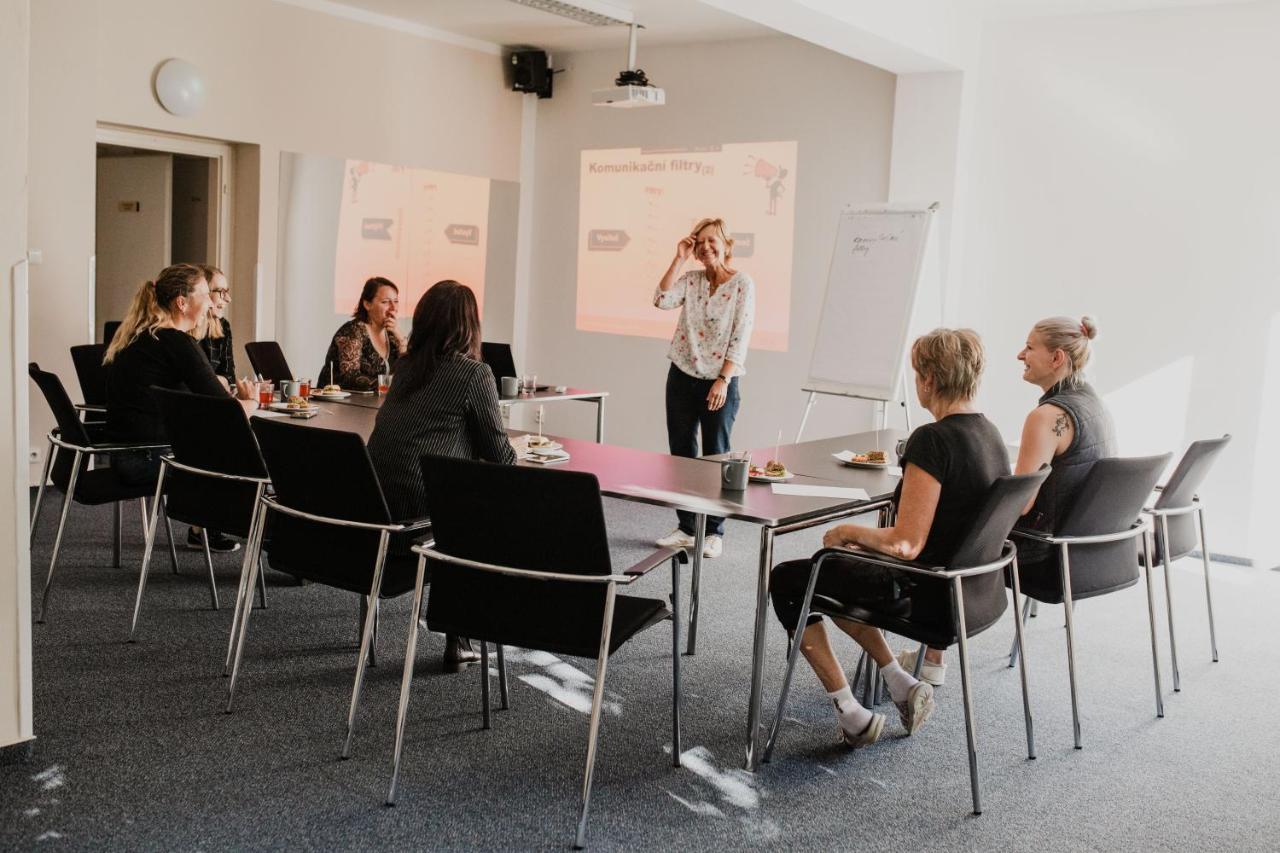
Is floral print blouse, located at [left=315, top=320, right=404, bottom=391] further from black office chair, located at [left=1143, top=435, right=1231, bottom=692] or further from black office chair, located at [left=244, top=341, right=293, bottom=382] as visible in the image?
black office chair, located at [left=1143, top=435, right=1231, bottom=692]

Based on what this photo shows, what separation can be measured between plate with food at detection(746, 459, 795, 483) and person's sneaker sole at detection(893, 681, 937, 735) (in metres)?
0.74

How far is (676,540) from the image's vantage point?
229 inches

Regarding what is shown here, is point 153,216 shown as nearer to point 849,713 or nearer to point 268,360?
point 268,360

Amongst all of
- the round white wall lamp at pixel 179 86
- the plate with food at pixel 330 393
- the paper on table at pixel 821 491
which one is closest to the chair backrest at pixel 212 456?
the plate with food at pixel 330 393

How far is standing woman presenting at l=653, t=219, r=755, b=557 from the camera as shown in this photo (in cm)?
560

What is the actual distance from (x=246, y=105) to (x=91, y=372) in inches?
108

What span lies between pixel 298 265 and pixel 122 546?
114 inches

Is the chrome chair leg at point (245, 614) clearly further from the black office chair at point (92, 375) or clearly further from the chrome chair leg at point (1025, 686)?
the chrome chair leg at point (1025, 686)

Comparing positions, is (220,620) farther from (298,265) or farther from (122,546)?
(298,265)

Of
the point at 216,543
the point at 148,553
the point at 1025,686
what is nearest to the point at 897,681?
the point at 1025,686

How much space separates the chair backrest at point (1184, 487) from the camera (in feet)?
13.0

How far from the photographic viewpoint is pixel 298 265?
769 cm

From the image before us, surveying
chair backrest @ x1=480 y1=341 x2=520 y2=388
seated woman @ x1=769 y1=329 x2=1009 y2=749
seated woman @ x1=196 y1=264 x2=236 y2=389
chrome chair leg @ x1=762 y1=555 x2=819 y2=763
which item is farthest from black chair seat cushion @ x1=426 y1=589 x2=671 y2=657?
chair backrest @ x1=480 y1=341 x2=520 y2=388

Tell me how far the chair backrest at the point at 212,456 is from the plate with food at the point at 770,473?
1.54 metres
